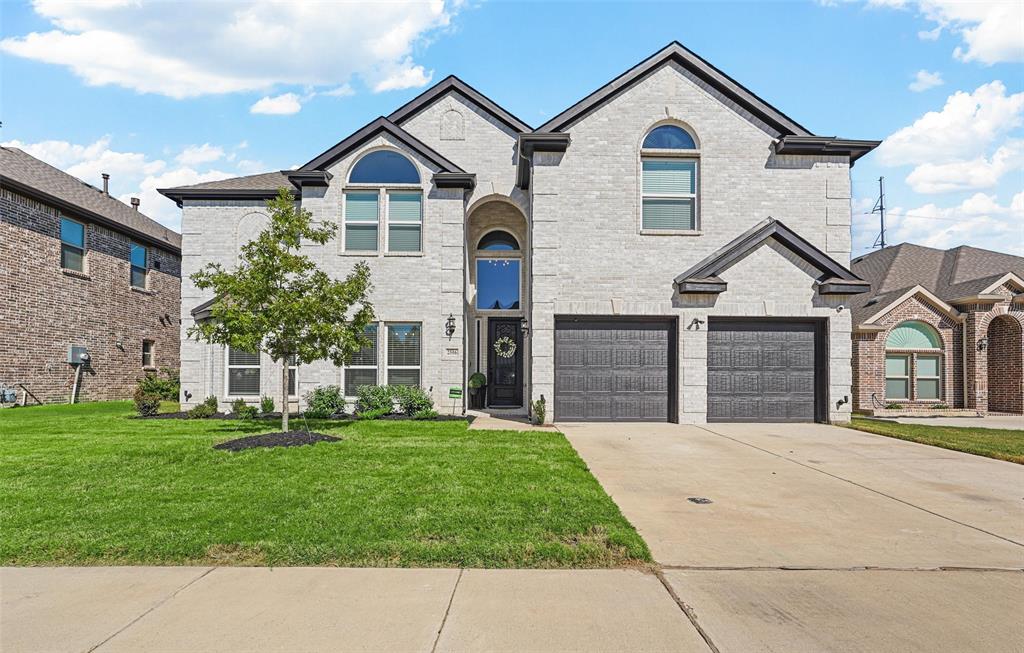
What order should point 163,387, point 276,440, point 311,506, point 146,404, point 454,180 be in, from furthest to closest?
1. point 163,387
2. point 454,180
3. point 146,404
4. point 276,440
5. point 311,506

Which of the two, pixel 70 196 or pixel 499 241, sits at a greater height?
pixel 70 196

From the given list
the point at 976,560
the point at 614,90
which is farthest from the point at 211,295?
the point at 976,560

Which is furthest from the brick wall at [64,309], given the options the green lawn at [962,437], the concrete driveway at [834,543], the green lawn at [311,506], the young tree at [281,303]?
the green lawn at [962,437]

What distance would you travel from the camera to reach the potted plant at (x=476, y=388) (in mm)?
16641

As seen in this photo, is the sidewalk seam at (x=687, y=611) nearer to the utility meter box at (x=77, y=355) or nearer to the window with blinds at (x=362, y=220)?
the window with blinds at (x=362, y=220)

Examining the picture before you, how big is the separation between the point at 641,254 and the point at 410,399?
6853mm

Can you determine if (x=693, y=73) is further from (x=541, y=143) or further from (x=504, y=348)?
(x=504, y=348)

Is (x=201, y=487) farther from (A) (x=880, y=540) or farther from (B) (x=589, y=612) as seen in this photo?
(A) (x=880, y=540)

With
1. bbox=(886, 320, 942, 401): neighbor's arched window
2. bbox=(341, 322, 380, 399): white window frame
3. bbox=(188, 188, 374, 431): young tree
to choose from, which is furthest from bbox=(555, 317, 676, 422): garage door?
bbox=(886, 320, 942, 401): neighbor's arched window

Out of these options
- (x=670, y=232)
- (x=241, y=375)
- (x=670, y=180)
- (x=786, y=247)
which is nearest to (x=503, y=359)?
(x=670, y=232)

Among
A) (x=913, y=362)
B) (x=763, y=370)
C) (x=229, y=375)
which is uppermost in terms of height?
(x=913, y=362)

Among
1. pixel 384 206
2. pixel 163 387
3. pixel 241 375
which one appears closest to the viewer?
pixel 384 206

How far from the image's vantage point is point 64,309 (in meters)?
18.5

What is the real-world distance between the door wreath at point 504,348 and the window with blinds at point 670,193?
594 centimetres
